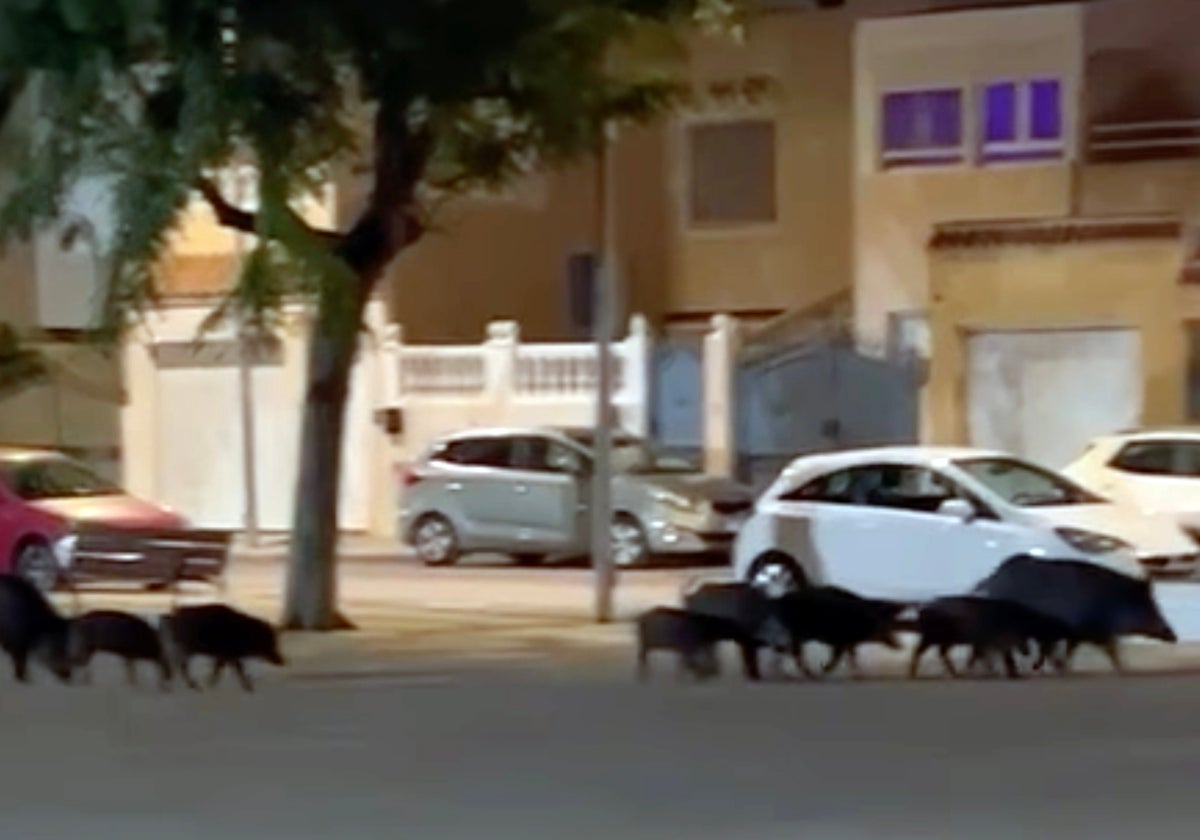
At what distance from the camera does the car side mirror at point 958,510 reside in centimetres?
2669

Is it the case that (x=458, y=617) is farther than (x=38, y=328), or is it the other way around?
(x=38, y=328)

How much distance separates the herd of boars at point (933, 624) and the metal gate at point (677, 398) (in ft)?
64.2

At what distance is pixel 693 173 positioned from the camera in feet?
149

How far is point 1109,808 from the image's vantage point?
47.4 feet

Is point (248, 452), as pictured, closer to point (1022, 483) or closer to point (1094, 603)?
point (1022, 483)

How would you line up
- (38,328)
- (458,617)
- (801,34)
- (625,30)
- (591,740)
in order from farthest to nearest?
(38,328) → (801,34) → (458,617) → (625,30) → (591,740)

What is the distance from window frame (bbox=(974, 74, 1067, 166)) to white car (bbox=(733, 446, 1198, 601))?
1163 cm

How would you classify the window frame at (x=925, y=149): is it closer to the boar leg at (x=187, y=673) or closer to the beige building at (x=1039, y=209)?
the beige building at (x=1039, y=209)

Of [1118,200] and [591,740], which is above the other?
[1118,200]

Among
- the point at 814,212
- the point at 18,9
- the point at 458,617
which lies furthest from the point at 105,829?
the point at 814,212

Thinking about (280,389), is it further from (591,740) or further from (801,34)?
(591,740)

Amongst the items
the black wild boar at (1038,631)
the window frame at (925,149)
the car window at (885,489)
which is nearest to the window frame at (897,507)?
the car window at (885,489)

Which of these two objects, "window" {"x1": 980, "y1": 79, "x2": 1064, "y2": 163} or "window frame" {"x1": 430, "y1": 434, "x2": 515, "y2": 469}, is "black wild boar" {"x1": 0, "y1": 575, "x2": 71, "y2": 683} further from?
"window" {"x1": 980, "y1": 79, "x2": 1064, "y2": 163}

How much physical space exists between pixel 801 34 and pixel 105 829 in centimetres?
3095
